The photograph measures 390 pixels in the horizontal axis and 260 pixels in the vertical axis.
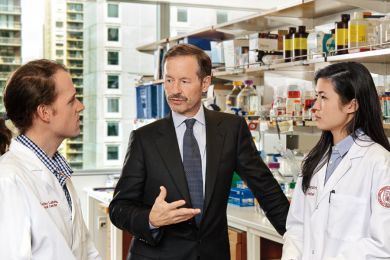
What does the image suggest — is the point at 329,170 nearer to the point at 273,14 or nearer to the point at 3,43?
the point at 273,14

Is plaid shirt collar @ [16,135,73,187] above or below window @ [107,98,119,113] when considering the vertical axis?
below

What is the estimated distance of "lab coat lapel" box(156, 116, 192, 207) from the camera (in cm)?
200

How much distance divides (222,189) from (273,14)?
5.54 ft

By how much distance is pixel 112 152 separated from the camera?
5672 millimetres

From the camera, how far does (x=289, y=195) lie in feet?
9.91

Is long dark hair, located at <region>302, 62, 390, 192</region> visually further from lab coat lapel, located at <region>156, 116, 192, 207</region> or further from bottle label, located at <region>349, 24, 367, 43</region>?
bottle label, located at <region>349, 24, 367, 43</region>

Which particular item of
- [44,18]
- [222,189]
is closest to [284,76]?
[222,189]

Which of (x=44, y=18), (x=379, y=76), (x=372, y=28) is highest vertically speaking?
(x=44, y=18)

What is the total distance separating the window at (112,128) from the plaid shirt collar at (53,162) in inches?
153

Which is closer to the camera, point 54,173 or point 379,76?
point 54,173

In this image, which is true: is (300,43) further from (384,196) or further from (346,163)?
(384,196)

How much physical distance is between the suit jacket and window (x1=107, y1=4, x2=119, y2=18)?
146 inches

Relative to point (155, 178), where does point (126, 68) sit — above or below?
above

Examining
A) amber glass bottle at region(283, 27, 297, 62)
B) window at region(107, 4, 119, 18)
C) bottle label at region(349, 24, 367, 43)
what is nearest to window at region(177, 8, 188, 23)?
window at region(107, 4, 119, 18)
